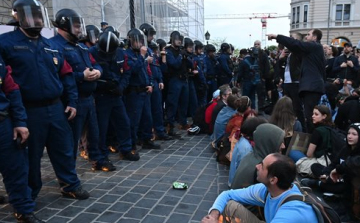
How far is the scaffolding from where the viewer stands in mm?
14708

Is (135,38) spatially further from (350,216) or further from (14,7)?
(350,216)

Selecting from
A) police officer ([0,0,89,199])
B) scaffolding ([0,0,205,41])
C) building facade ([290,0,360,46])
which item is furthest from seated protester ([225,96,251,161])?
building facade ([290,0,360,46])

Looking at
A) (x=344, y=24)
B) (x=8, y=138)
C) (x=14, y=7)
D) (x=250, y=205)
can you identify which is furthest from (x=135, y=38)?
(x=344, y=24)

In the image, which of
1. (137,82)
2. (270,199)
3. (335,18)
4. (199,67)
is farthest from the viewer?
(335,18)

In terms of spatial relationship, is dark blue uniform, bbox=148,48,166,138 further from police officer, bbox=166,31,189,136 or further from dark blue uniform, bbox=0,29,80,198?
dark blue uniform, bbox=0,29,80,198

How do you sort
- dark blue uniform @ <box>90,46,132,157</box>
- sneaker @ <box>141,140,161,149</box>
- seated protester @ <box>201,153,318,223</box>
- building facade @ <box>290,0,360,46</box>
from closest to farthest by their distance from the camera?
1. seated protester @ <box>201,153,318,223</box>
2. dark blue uniform @ <box>90,46,132,157</box>
3. sneaker @ <box>141,140,161,149</box>
4. building facade @ <box>290,0,360,46</box>

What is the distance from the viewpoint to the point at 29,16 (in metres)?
3.33

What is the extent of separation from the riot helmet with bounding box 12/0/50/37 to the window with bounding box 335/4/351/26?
180ft

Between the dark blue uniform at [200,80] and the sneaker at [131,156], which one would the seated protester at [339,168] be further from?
the dark blue uniform at [200,80]

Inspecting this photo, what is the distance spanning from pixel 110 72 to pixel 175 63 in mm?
2346

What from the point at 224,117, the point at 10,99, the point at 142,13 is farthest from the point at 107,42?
the point at 142,13

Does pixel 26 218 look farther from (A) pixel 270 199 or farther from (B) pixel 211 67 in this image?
(B) pixel 211 67

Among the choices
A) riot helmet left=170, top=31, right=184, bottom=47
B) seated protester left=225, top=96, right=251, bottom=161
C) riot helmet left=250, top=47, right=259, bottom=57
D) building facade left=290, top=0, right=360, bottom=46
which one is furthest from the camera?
building facade left=290, top=0, right=360, bottom=46

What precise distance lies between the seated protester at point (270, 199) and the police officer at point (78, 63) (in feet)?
7.55
